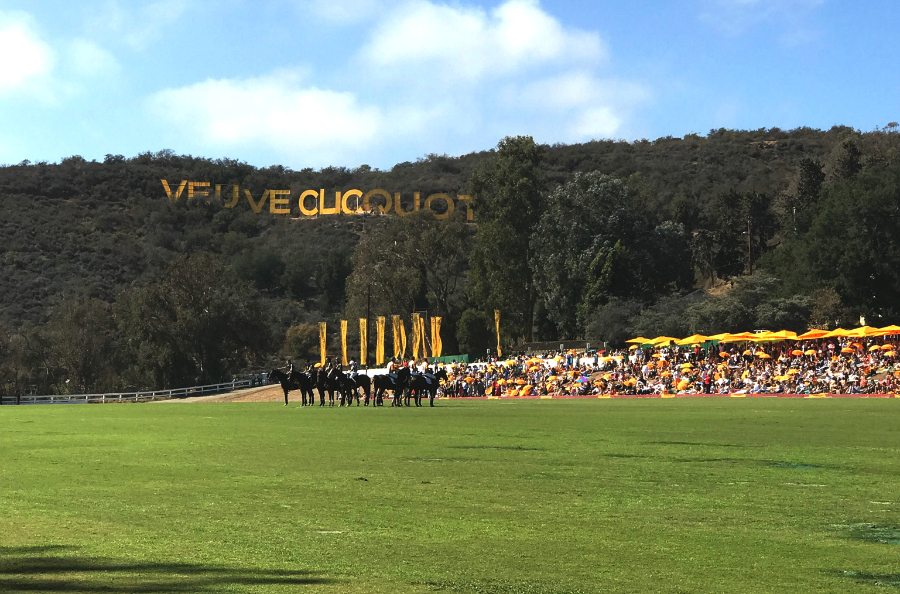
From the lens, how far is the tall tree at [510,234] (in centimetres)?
9400

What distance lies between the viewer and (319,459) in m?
16.2

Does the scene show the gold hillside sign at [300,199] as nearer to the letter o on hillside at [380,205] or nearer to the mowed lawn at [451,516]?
the letter o on hillside at [380,205]

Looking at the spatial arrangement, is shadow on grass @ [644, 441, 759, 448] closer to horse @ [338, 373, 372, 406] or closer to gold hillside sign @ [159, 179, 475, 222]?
horse @ [338, 373, 372, 406]

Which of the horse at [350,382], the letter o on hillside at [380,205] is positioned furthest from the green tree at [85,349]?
the letter o on hillside at [380,205]

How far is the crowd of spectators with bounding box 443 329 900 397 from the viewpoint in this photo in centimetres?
5488

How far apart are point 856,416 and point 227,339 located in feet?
225

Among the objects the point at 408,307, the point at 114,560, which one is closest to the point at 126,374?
the point at 408,307

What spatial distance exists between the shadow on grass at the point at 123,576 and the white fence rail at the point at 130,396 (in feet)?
220

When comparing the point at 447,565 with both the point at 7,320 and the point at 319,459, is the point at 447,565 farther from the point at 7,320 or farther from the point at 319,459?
the point at 7,320

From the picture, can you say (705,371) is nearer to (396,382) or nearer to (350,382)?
(396,382)

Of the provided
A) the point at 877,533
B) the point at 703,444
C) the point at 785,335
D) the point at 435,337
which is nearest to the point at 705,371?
the point at 785,335

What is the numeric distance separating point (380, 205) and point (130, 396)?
325 ft

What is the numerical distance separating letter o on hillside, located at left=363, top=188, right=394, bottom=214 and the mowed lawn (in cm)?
14951

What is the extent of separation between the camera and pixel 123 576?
7.52 metres
